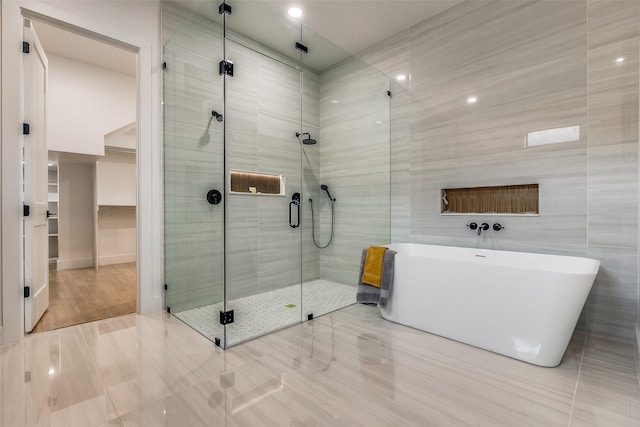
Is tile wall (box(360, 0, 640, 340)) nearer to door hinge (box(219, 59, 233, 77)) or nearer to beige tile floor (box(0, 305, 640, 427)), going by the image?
beige tile floor (box(0, 305, 640, 427))

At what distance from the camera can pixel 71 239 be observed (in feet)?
16.8

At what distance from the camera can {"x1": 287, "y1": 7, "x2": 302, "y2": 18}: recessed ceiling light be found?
3.03m

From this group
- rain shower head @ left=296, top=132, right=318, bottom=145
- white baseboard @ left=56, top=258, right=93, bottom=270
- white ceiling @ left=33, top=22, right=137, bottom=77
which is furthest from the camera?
white baseboard @ left=56, top=258, right=93, bottom=270

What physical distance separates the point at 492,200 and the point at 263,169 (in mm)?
2135

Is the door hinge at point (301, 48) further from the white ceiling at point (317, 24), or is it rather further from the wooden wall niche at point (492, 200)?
the wooden wall niche at point (492, 200)

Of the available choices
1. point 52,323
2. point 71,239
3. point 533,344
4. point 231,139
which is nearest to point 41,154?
point 52,323

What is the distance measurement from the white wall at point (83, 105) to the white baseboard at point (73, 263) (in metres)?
2.08

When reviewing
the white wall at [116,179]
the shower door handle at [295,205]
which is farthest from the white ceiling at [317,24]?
the white wall at [116,179]

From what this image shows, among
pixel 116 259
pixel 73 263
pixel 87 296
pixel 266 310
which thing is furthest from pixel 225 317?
pixel 73 263

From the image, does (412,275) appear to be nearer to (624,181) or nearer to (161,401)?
(624,181)

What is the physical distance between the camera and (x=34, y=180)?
94.0 inches

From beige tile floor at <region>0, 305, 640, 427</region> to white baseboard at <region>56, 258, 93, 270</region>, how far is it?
3450mm

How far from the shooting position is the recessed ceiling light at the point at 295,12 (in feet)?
9.93

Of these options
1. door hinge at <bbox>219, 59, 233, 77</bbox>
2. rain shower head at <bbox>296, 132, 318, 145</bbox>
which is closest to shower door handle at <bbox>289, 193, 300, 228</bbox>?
rain shower head at <bbox>296, 132, 318, 145</bbox>
